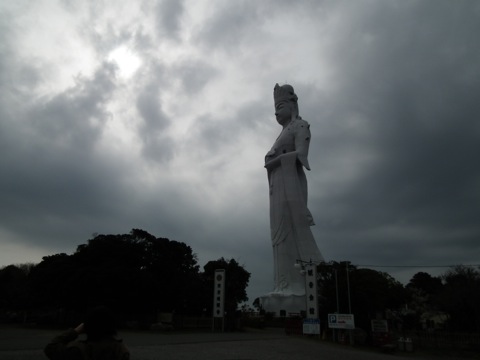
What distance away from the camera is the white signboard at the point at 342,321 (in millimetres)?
17875

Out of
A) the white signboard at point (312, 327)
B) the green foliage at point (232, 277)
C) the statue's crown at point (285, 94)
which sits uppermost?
the statue's crown at point (285, 94)

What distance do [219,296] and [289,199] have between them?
35.6ft

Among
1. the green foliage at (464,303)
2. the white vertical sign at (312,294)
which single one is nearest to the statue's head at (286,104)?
the white vertical sign at (312,294)

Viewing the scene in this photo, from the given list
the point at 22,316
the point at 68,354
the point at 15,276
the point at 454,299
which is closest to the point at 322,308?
the point at 454,299

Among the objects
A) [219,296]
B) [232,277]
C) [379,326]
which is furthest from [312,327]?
[232,277]

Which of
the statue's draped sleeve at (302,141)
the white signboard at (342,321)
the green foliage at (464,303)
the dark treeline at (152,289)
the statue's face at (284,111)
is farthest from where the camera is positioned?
the statue's face at (284,111)

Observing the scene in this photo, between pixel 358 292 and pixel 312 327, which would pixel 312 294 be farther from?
pixel 358 292

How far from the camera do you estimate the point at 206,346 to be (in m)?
13.2

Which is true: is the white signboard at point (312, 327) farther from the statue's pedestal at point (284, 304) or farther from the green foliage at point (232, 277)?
the green foliage at point (232, 277)

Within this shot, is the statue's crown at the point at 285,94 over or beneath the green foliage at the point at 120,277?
over

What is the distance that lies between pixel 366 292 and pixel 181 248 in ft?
51.6

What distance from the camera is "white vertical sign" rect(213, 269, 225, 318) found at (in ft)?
80.3

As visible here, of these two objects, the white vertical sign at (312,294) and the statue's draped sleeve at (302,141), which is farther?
the statue's draped sleeve at (302,141)

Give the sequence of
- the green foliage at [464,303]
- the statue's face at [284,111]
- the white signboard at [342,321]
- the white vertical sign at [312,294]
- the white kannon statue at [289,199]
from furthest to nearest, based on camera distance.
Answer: the statue's face at [284,111], the white kannon statue at [289,199], the green foliage at [464,303], the white vertical sign at [312,294], the white signboard at [342,321]
